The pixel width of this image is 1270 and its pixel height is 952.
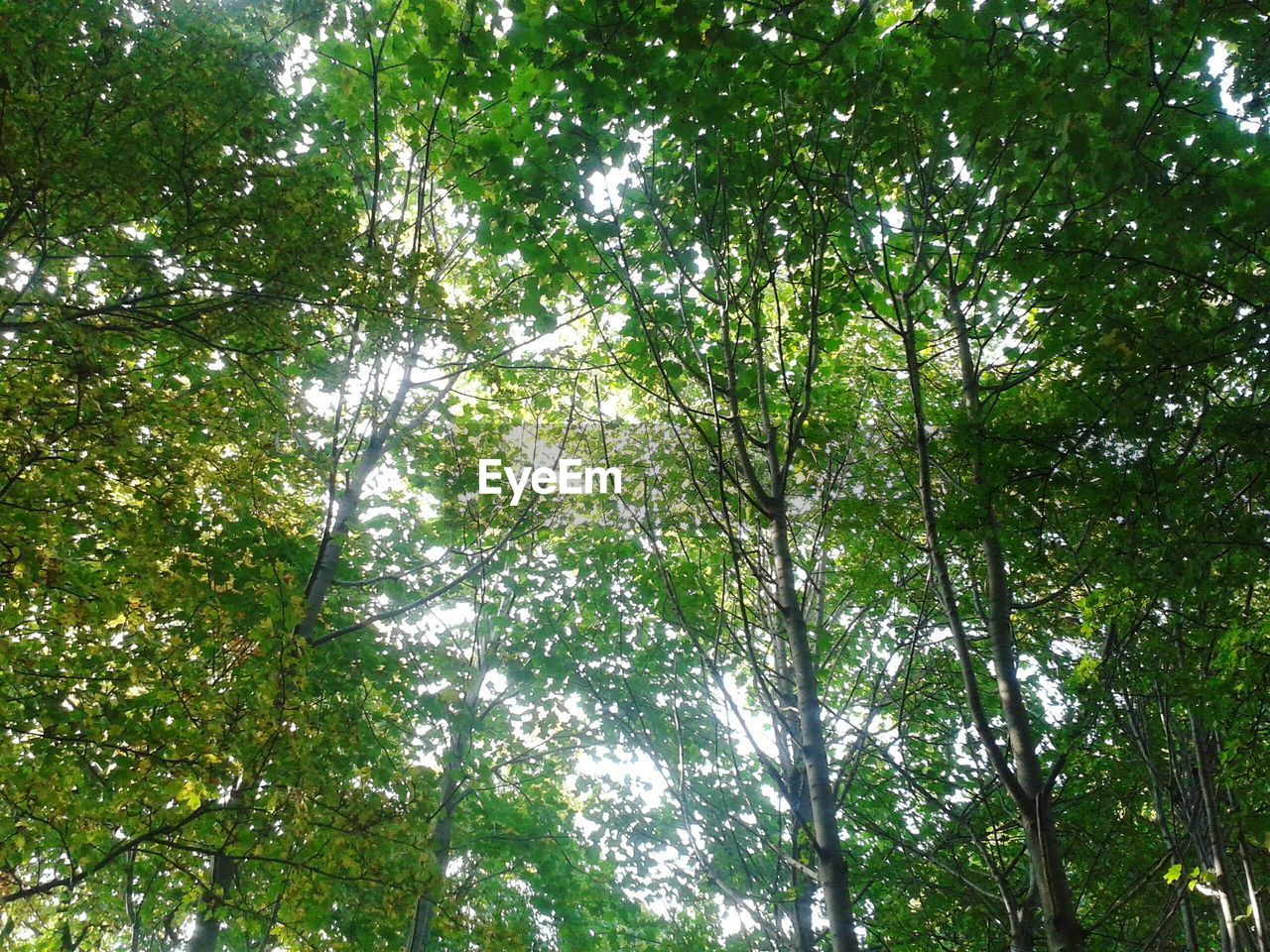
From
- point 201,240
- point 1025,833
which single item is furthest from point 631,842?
point 201,240

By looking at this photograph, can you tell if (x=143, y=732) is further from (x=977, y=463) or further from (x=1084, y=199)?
(x=1084, y=199)

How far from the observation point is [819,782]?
2.81 meters

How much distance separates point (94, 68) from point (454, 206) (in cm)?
365

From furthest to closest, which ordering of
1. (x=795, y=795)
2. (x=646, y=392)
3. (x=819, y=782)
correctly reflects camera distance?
(x=646, y=392) < (x=795, y=795) < (x=819, y=782)

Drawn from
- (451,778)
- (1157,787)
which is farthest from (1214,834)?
(451,778)

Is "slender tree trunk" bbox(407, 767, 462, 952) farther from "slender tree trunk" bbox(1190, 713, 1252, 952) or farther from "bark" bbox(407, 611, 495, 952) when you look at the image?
"slender tree trunk" bbox(1190, 713, 1252, 952)

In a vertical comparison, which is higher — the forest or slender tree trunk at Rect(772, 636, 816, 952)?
the forest

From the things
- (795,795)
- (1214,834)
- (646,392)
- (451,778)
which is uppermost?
(646,392)

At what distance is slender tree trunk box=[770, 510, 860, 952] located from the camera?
2631 mm

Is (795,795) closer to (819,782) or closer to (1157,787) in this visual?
(819,782)

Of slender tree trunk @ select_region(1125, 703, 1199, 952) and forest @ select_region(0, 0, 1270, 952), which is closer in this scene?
forest @ select_region(0, 0, 1270, 952)

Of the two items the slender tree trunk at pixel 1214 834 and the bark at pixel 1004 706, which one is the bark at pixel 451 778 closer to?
the bark at pixel 1004 706

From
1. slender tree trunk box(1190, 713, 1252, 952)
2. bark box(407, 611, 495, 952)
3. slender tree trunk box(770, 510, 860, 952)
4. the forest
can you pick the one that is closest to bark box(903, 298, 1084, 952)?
the forest

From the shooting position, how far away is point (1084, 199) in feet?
14.5
